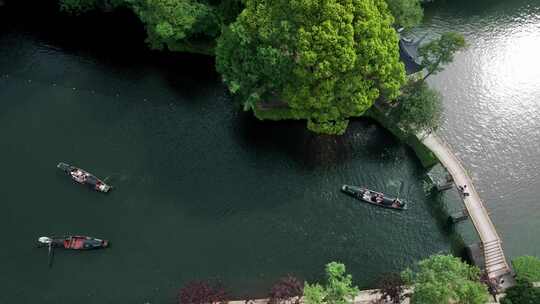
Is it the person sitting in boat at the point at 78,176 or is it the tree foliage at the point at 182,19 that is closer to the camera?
the person sitting in boat at the point at 78,176

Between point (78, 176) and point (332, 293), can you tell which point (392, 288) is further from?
point (78, 176)

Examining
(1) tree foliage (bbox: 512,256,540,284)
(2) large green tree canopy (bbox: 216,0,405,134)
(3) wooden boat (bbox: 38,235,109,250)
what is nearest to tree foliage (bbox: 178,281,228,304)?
(3) wooden boat (bbox: 38,235,109,250)

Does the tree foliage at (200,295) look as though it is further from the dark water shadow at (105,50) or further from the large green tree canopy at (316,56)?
the dark water shadow at (105,50)

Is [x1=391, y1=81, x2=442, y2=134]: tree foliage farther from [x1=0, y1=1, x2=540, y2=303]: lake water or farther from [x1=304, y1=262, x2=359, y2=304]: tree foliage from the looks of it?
[x1=304, y1=262, x2=359, y2=304]: tree foliage

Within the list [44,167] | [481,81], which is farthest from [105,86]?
[481,81]

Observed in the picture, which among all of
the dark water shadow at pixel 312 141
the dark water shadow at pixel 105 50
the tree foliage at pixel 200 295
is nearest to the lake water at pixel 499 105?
the dark water shadow at pixel 312 141

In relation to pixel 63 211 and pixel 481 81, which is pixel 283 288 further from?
pixel 481 81
